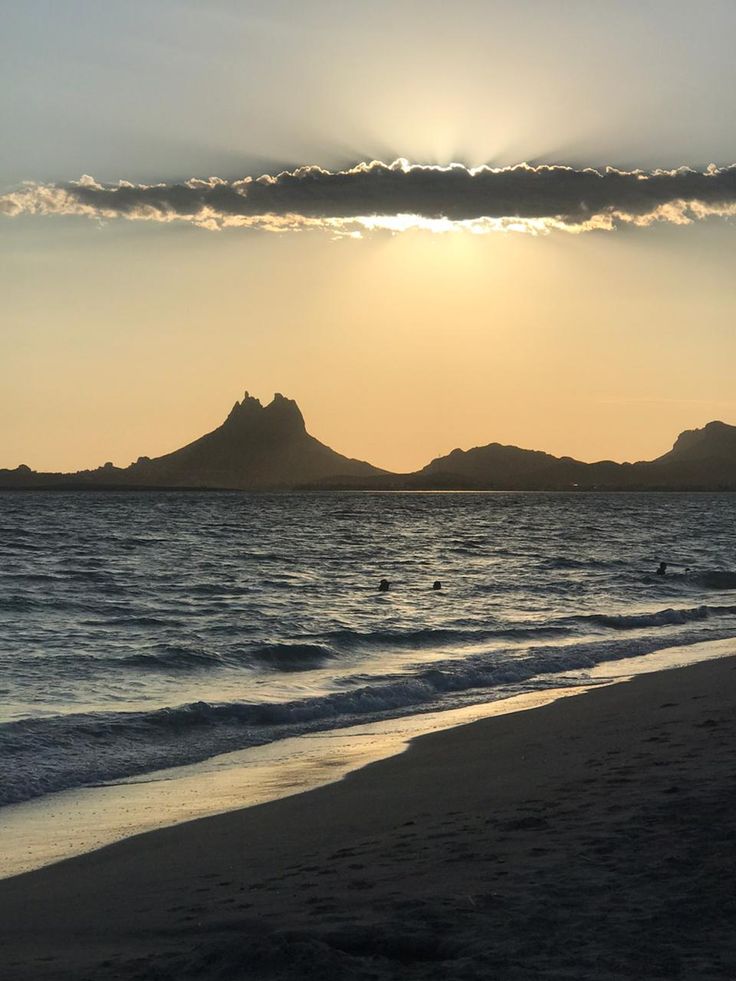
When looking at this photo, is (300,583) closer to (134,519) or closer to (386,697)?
(386,697)

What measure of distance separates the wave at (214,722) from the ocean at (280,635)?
0.04 meters

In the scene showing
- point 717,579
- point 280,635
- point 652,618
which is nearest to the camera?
point 280,635

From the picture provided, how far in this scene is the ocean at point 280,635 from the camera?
1588 cm

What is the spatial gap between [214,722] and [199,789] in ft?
14.9

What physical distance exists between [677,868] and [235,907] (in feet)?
9.10

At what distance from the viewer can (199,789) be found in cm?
1205

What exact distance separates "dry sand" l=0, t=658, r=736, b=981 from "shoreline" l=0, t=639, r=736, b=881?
0.47 m

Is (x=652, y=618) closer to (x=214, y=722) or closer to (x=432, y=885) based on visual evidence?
(x=214, y=722)

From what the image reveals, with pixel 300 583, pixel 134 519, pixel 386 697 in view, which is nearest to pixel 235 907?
pixel 386 697

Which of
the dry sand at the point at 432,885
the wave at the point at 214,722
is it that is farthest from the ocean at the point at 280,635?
the dry sand at the point at 432,885

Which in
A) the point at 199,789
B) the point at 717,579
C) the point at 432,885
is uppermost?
the point at 432,885

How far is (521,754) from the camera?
12.5m

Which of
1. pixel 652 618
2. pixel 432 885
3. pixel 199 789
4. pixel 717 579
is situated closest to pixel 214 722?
pixel 199 789

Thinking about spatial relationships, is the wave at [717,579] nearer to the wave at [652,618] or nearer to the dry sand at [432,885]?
the wave at [652,618]
